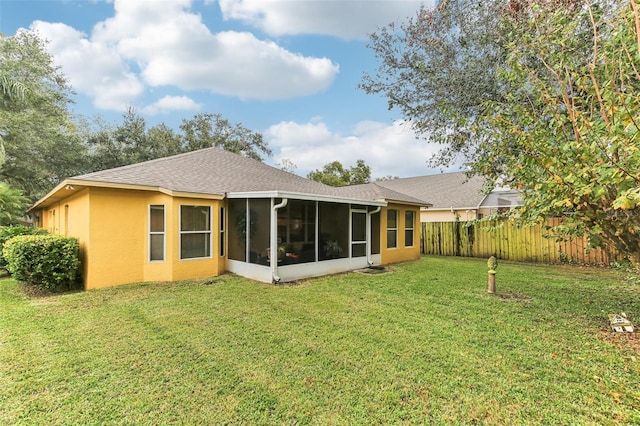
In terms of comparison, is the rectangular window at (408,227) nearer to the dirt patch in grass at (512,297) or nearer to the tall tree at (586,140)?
the dirt patch in grass at (512,297)

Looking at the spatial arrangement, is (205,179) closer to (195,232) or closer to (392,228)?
(195,232)

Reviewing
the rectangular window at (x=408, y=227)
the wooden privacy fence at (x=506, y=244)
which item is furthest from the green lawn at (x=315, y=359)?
the rectangular window at (x=408, y=227)

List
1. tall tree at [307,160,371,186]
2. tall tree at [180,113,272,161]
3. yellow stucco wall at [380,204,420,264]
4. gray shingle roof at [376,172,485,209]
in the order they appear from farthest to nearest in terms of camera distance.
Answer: tall tree at [307,160,371,186] → tall tree at [180,113,272,161] → gray shingle roof at [376,172,485,209] → yellow stucco wall at [380,204,420,264]

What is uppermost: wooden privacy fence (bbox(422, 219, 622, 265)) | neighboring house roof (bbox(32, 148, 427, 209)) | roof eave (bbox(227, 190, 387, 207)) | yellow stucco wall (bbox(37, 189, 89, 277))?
neighboring house roof (bbox(32, 148, 427, 209))

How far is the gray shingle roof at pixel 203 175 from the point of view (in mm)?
7789

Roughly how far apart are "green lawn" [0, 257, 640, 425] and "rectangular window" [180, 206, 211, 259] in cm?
170

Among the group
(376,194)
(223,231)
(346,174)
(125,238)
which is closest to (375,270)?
(376,194)

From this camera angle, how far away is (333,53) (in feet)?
44.1

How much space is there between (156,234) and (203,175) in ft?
8.95

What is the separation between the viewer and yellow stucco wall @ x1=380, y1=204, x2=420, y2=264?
37.7 ft

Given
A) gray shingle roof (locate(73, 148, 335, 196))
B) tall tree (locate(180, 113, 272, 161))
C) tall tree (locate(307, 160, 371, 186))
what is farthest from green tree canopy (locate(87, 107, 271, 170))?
gray shingle roof (locate(73, 148, 335, 196))

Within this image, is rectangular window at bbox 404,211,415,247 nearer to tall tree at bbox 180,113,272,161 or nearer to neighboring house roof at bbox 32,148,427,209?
neighboring house roof at bbox 32,148,427,209

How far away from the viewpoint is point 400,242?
12234 millimetres

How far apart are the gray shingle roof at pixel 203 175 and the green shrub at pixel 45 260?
1666 mm
